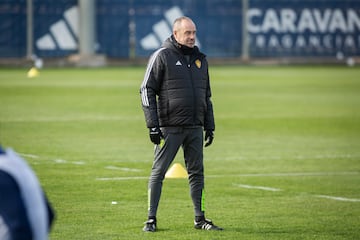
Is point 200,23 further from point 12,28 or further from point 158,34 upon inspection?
point 12,28

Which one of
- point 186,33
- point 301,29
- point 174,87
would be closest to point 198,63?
point 174,87

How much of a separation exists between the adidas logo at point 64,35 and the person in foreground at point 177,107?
60.0m

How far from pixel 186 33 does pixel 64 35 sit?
6171 centimetres

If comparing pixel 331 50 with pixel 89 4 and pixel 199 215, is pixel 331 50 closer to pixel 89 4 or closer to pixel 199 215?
pixel 89 4

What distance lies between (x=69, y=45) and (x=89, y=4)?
2999 mm

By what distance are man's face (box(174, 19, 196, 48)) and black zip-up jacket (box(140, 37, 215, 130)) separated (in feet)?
0.35

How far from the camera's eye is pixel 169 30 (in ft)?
236

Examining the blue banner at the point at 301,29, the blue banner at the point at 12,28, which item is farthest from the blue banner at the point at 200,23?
the blue banner at the point at 12,28

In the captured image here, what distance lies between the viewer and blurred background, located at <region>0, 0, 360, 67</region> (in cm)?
6962

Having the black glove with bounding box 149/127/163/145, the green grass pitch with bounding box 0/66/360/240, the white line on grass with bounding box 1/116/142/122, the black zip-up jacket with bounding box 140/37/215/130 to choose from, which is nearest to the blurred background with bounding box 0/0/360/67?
the green grass pitch with bounding box 0/66/360/240

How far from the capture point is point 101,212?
11398 mm

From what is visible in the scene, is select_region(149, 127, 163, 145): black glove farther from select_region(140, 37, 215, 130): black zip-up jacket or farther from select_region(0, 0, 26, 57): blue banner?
select_region(0, 0, 26, 57): blue banner

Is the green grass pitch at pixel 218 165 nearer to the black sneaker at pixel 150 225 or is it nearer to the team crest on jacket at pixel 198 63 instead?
the black sneaker at pixel 150 225

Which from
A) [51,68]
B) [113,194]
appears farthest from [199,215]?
[51,68]
